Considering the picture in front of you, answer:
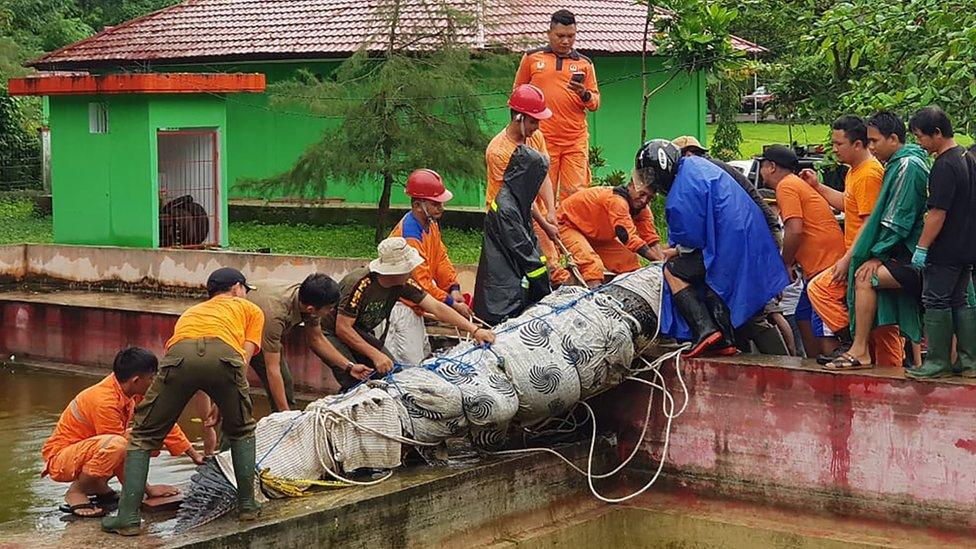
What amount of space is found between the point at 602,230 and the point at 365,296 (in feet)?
7.77

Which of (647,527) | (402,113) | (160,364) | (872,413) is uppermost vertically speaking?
(402,113)

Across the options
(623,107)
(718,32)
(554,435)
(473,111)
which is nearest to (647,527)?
(554,435)

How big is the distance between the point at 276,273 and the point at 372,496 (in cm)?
794

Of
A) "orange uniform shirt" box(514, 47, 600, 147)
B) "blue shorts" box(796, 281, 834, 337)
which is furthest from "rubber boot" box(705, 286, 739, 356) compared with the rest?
"orange uniform shirt" box(514, 47, 600, 147)

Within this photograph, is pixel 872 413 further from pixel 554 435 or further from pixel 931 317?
pixel 554 435

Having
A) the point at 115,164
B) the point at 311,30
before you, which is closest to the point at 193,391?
the point at 115,164

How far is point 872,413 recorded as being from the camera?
930 centimetres

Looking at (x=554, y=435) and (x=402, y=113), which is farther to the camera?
(x=402, y=113)

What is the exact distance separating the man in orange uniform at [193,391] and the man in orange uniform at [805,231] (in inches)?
168

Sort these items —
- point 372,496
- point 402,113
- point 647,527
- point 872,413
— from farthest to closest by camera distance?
point 402,113 < point 647,527 < point 872,413 < point 372,496

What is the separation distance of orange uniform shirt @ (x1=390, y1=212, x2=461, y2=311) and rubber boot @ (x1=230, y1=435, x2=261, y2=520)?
2.58m

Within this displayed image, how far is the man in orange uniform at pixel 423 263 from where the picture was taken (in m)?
10.2

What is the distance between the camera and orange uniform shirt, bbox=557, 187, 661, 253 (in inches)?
436

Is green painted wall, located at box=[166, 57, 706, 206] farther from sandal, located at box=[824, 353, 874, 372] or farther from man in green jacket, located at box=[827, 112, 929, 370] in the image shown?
sandal, located at box=[824, 353, 874, 372]
